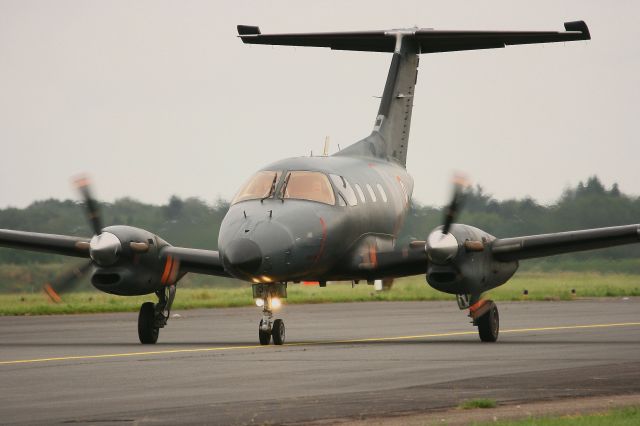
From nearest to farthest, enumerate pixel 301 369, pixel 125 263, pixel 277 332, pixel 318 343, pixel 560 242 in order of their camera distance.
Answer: pixel 301 369, pixel 277 332, pixel 318 343, pixel 560 242, pixel 125 263

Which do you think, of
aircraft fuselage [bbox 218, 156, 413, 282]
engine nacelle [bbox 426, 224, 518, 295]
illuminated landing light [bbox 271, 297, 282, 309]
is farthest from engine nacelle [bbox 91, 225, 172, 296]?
engine nacelle [bbox 426, 224, 518, 295]

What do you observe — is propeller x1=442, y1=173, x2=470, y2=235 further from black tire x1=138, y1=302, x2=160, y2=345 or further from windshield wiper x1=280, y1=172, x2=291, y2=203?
black tire x1=138, y1=302, x2=160, y2=345

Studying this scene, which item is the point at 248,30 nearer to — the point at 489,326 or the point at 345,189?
the point at 345,189

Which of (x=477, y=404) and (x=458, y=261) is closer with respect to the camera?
(x=477, y=404)

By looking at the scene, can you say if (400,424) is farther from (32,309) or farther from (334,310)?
(32,309)

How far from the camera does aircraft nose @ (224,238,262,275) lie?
798 inches

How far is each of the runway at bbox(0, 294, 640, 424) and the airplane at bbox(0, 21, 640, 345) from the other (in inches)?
43.2

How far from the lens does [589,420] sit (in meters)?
11.2

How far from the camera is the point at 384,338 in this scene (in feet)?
78.9

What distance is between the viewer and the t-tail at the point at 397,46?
2867 cm

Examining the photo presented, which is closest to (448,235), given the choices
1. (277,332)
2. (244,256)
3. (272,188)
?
(272,188)

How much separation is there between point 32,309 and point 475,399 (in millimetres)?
29935

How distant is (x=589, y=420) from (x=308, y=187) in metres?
11.8

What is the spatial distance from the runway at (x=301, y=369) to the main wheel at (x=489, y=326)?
275mm
